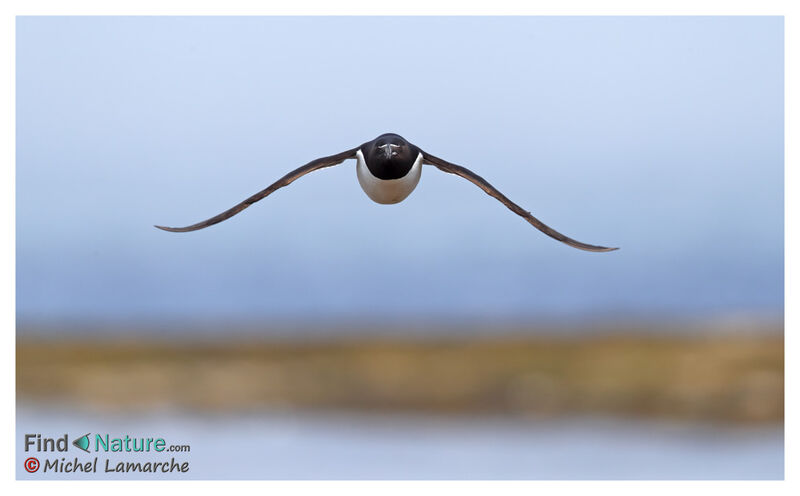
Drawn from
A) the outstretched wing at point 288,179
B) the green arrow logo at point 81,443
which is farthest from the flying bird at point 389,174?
the green arrow logo at point 81,443

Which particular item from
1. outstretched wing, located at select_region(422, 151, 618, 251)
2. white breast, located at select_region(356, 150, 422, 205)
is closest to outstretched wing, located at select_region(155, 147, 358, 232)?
white breast, located at select_region(356, 150, 422, 205)

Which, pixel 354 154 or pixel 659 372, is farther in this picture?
pixel 659 372

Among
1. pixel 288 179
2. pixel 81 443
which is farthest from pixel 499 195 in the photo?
pixel 81 443

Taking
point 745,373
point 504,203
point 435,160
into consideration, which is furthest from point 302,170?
point 745,373

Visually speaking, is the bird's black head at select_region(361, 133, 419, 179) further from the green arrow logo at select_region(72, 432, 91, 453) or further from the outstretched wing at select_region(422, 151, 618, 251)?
the green arrow logo at select_region(72, 432, 91, 453)

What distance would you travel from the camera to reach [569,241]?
8.62 m

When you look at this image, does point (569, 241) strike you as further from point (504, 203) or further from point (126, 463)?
point (126, 463)

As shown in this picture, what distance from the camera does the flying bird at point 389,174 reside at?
26.5 ft

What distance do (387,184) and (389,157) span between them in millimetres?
296

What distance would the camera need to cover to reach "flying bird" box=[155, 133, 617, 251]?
806 cm

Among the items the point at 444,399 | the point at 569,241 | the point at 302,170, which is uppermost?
the point at 302,170
